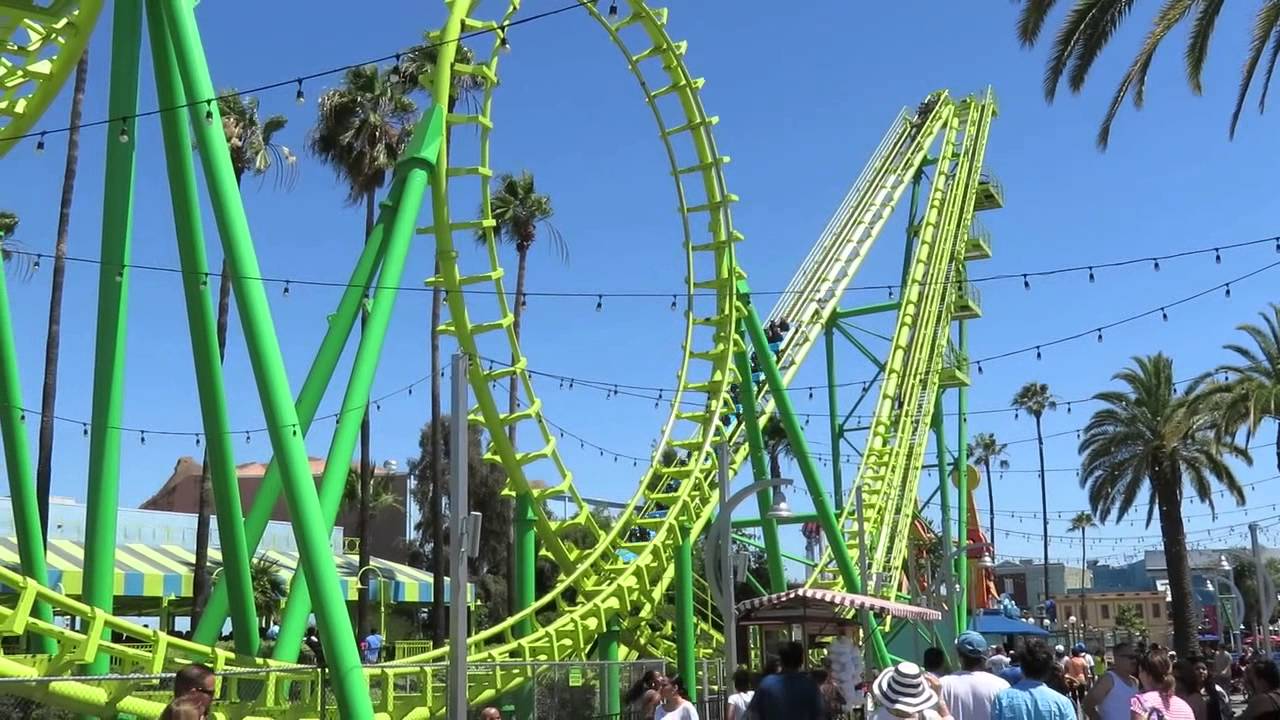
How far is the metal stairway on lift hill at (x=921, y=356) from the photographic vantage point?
86.5ft

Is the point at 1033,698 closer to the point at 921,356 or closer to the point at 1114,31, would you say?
the point at 1114,31

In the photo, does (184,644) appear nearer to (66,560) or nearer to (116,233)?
(116,233)

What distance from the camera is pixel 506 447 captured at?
18625 mm

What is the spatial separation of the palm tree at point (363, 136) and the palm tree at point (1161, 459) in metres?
19.9

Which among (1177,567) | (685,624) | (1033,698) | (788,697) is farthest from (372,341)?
(1177,567)

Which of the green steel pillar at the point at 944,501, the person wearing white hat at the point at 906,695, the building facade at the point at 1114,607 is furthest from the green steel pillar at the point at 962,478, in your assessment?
the building facade at the point at 1114,607

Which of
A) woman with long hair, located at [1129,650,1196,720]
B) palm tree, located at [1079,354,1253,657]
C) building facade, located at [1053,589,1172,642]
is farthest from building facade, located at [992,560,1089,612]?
woman with long hair, located at [1129,650,1196,720]

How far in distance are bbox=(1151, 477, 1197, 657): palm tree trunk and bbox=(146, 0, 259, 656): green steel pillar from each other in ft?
85.4

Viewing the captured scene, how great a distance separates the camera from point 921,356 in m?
28.9

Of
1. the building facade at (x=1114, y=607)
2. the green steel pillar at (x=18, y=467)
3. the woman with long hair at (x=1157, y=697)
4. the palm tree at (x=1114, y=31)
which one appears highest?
the palm tree at (x=1114, y=31)

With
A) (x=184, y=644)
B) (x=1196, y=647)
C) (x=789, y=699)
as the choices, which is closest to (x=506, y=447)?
(x=184, y=644)

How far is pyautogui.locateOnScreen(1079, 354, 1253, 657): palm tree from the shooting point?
31625 mm

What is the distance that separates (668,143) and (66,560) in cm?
1706

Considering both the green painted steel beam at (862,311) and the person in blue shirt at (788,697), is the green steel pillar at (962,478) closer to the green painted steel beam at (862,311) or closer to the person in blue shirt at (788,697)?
the green painted steel beam at (862,311)
